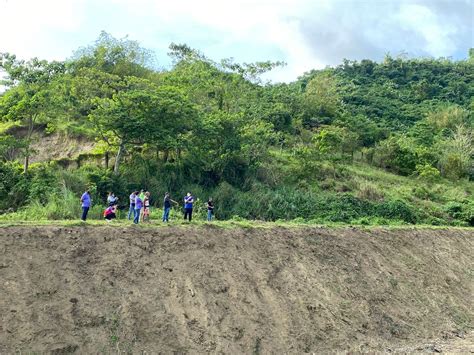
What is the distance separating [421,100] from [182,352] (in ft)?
207

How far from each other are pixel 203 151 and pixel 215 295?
49.9 feet

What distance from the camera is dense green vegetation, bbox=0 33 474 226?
79.7ft

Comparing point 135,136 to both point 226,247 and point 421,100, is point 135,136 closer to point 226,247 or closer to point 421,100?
point 226,247

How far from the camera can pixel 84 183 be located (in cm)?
2442

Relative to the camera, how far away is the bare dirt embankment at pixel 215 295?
1259 centimetres

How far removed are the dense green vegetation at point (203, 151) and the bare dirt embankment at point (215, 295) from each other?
561cm

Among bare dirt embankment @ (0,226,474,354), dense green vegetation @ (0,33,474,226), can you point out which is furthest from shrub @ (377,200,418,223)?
bare dirt embankment @ (0,226,474,354)

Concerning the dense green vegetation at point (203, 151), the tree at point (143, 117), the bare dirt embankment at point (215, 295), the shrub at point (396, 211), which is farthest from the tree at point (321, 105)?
the bare dirt embankment at point (215, 295)

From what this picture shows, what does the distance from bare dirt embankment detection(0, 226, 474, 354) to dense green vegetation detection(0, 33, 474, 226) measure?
5607mm

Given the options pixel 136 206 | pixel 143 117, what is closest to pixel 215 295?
pixel 136 206

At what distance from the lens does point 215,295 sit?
49.3 feet

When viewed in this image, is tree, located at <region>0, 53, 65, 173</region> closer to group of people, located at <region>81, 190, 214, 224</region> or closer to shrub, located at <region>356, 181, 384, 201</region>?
group of people, located at <region>81, 190, 214, 224</region>

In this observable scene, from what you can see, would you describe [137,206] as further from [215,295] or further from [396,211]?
[396,211]

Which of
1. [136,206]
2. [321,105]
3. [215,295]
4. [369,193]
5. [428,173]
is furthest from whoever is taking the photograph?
[321,105]
